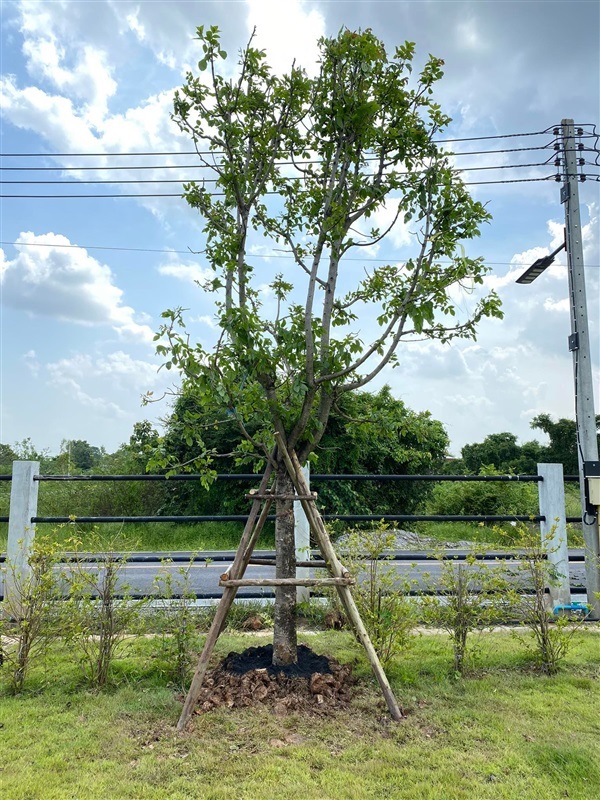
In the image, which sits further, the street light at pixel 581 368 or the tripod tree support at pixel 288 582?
the street light at pixel 581 368

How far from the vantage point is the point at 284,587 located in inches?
145

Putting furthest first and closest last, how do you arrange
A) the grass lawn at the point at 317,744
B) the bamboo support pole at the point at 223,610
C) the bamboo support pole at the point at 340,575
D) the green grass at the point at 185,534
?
the green grass at the point at 185,534 → the bamboo support pole at the point at 340,575 → the bamboo support pole at the point at 223,610 → the grass lawn at the point at 317,744

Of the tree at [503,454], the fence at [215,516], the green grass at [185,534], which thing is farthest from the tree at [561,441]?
the fence at [215,516]

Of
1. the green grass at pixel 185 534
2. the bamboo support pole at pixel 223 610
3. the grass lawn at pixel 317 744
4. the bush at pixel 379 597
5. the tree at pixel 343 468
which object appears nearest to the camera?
the grass lawn at pixel 317 744

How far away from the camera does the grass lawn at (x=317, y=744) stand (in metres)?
2.48

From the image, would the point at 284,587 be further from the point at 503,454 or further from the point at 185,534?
the point at 503,454

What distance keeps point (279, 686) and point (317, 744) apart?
1.96 feet

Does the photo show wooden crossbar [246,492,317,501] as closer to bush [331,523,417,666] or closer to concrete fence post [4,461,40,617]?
bush [331,523,417,666]

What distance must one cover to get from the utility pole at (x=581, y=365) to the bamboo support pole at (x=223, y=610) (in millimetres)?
3439

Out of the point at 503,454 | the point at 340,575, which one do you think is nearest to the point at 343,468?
the point at 340,575

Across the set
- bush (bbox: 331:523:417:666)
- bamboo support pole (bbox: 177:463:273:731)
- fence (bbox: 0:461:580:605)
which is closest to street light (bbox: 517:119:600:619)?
fence (bbox: 0:461:580:605)

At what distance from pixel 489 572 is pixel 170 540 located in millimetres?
9134

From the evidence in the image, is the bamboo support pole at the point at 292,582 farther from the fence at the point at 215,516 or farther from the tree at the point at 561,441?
the tree at the point at 561,441

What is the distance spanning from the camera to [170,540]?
38.8ft
